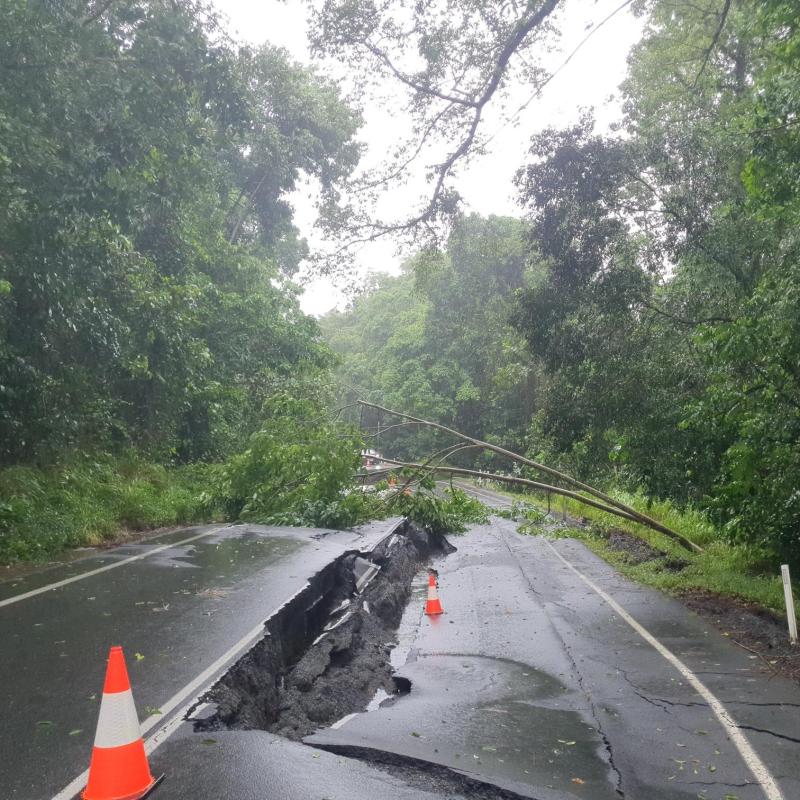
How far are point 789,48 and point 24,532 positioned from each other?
12.2 m

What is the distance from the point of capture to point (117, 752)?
11.8ft

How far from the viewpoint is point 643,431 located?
12914 millimetres

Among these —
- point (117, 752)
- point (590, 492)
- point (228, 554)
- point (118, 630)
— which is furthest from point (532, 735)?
point (590, 492)

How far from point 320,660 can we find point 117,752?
3.75m

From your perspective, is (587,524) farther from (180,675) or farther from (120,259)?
(180,675)

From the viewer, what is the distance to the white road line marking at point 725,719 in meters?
4.95

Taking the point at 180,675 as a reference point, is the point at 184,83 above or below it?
above

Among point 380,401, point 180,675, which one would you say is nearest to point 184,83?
point 180,675

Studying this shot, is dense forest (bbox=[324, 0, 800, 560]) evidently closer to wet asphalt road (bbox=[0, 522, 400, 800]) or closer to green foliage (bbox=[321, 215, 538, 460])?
wet asphalt road (bbox=[0, 522, 400, 800])

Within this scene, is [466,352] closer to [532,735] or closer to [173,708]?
[532,735]

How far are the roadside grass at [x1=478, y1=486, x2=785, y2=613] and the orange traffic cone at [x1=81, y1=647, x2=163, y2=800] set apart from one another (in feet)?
30.0

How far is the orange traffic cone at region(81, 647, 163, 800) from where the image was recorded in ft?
11.6

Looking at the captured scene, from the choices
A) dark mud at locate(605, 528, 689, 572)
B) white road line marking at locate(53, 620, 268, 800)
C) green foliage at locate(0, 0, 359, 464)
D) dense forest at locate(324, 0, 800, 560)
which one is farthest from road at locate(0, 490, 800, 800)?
green foliage at locate(0, 0, 359, 464)

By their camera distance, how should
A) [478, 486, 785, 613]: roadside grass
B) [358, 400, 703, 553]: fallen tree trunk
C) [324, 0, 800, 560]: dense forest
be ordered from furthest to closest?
1. [358, 400, 703, 553]: fallen tree trunk
2. [478, 486, 785, 613]: roadside grass
3. [324, 0, 800, 560]: dense forest
